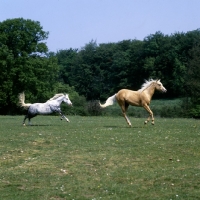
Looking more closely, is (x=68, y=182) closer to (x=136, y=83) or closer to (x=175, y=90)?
(x=175, y=90)

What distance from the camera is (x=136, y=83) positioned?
9831cm

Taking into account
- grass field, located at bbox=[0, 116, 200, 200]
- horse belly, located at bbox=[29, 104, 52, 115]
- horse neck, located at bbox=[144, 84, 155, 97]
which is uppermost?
horse neck, located at bbox=[144, 84, 155, 97]

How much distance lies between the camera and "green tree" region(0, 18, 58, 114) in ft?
200

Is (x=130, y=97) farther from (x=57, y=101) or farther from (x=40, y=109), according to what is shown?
(x=40, y=109)

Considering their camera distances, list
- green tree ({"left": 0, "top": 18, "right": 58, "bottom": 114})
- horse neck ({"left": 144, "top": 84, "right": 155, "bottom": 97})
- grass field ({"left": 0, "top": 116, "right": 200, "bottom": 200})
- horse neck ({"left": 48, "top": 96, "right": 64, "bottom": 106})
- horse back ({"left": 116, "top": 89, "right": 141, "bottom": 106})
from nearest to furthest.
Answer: grass field ({"left": 0, "top": 116, "right": 200, "bottom": 200}) → horse back ({"left": 116, "top": 89, "right": 141, "bottom": 106}) → horse neck ({"left": 144, "top": 84, "right": 155, "bottom": 97}) → horse neck ({"left": 48, "top": 96, "right": 64, "bottom": 106}) → green tree ({"left": 0, "top": 18, "right": 58, "bottom": 114})

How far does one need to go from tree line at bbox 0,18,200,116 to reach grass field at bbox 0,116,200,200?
42.6m

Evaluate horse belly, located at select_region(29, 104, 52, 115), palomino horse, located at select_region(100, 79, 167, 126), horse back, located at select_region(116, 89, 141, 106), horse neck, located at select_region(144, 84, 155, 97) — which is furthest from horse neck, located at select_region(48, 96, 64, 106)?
horse neck, located at select_region(144, 84, 155, 97)

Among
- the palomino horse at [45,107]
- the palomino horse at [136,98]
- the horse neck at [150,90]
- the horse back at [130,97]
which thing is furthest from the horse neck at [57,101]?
the horse neck at [150,90]

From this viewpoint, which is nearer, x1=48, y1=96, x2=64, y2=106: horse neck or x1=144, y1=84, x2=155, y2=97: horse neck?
x1=144, y1=84, x2=155, y2=97: horse neck

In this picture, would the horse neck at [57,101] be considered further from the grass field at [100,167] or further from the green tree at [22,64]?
the green tree at [22,64]

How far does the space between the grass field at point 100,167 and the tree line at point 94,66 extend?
4260 centimetres

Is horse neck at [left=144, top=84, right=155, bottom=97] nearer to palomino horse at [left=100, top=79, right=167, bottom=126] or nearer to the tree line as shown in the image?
palomino horse at [left=100, top=79, right=167, bottom=126]

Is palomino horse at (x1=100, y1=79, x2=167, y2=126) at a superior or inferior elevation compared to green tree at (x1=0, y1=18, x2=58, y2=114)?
inferior

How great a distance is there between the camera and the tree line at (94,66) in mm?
61562
